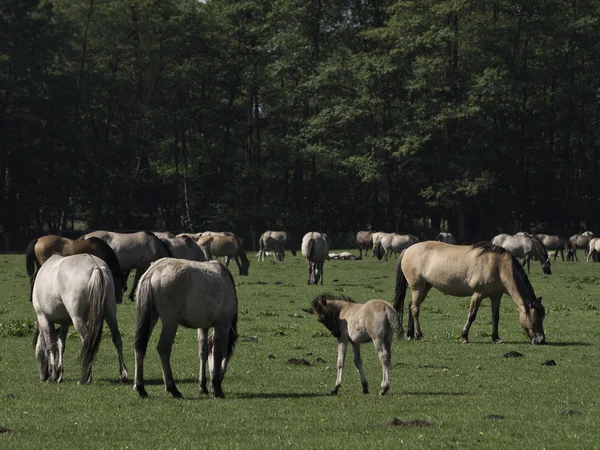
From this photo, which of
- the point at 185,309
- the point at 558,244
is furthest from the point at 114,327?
the point at 558,244

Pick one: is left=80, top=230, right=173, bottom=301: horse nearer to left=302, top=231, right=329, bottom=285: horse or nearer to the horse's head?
left=302, top=231, right=329, bottom=285: horse

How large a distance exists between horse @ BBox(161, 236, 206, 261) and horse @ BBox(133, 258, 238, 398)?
21121 millimetres

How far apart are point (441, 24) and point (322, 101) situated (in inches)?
481

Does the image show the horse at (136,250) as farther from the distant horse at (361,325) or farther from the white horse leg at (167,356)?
the white horse leg at (167,356)

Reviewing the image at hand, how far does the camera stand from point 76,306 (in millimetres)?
14250

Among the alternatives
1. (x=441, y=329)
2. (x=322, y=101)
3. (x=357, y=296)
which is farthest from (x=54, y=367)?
(x=322, y=101)

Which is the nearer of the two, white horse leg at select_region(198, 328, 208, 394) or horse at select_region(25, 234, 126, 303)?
white horse leg at select_region(198, 328, 208, 394)

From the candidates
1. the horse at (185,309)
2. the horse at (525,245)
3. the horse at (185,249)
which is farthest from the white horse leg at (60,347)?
the horse at (525,245)

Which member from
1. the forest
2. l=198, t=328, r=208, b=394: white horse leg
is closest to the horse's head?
l=198, t=328, r=208, b=394: white horse leg

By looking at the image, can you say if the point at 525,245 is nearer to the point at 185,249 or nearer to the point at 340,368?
→ the point at 185,249

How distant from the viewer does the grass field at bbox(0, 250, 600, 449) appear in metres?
10.7

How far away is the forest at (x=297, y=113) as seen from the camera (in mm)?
74375

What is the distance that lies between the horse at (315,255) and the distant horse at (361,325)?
2413 centimetres

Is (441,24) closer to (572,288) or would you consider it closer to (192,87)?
(192,87)
